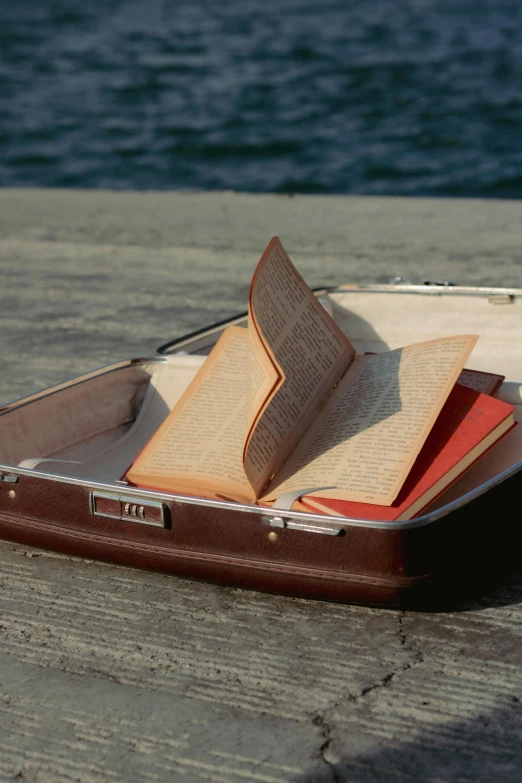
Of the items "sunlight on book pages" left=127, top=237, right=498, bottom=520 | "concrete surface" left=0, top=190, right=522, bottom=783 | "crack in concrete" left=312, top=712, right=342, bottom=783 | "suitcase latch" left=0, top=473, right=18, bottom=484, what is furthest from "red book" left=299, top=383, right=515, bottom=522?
"suitcase latch" left=0, top=473, right=18, bottom=484

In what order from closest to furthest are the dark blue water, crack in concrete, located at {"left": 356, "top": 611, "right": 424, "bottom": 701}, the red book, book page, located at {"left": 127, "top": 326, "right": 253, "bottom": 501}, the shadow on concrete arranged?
the shadow on concrete, crack in concrete, located at {"left": 356, "top": 611, "right": 424, "bottom": 701}, the red book, book page, located at {"left": 127, "top": 326, "right": 253, "bottom": 501}, the dark blue water

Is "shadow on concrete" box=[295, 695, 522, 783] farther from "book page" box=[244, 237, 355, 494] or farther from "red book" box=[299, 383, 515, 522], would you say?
"book page" box=[244, 237, 355, 494]

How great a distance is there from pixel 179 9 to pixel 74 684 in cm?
1681

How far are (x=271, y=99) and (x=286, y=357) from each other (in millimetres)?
10397

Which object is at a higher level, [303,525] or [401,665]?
[303,525]

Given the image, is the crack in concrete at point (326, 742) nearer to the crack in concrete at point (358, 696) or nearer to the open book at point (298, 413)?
the crack in concrete at point (358, 696)

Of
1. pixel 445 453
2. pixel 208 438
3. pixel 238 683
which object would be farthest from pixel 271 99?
pixel 238 683

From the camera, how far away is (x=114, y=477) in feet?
5.10

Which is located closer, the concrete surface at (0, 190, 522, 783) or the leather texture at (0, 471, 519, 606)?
the concrete surface at (0, 190, 522, 783)

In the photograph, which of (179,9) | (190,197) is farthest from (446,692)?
(179,9)

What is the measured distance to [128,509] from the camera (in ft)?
4.13

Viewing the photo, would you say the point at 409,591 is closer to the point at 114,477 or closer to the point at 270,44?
the point at 114,477

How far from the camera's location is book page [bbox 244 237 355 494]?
128 cm

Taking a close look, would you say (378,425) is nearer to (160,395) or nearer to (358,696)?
(358,696)
